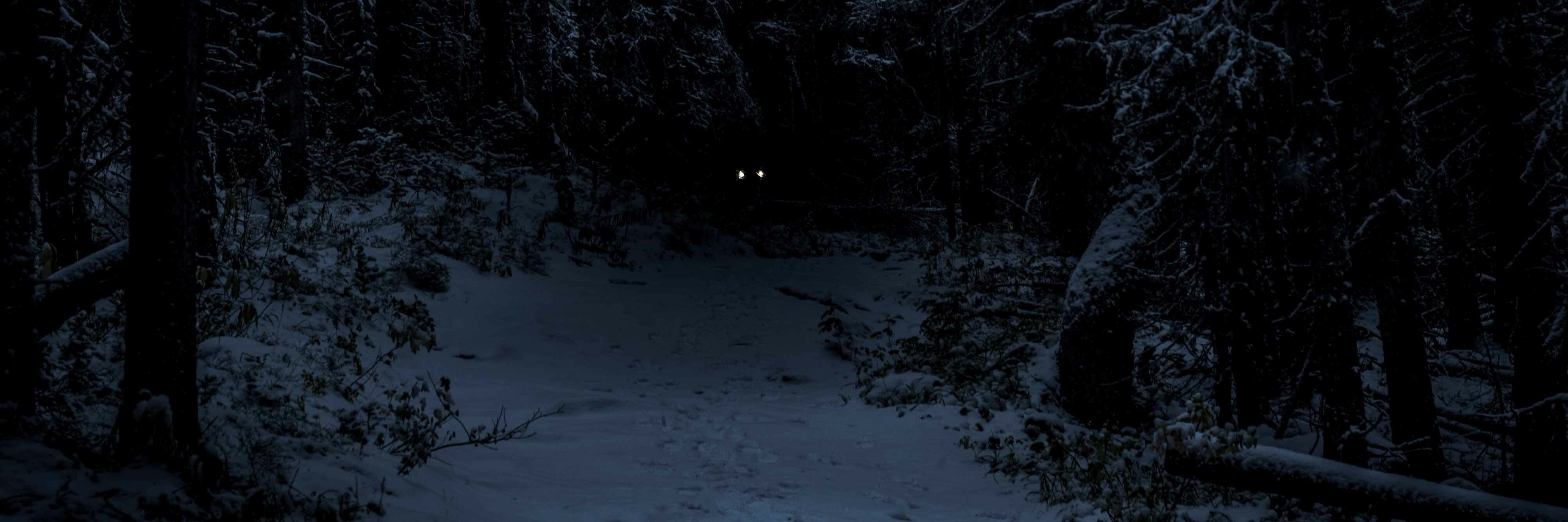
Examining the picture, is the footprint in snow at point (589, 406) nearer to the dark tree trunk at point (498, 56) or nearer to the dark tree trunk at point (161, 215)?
the dark tree trunk at point (161, 215)

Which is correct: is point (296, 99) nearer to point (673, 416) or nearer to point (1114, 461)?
point (673, 416)

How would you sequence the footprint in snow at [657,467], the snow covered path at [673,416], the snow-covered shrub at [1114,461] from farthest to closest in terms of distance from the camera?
the footprint in snow at [657,467] < the snow covered path at [673,416] < the snow-covered shrub at [1114,461]

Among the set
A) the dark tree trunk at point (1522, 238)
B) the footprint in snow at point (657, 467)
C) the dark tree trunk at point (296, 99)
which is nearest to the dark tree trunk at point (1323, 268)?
the dark tree trunk at point (1522, 238)

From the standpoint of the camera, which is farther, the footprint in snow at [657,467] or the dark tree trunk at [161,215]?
the footprint in snow at [657,467]

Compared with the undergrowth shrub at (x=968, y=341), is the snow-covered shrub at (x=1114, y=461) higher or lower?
lower

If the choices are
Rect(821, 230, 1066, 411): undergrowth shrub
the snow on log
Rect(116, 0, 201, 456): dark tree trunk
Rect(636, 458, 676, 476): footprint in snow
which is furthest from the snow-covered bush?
Rect(116, 0, 201, 456): dark tree trunk

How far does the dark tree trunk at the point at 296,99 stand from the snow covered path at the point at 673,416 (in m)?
5.14

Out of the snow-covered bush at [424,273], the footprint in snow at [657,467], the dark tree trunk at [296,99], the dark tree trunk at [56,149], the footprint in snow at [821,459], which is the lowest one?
the footprint in snow at [821,459]

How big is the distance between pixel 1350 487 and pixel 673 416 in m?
6.63

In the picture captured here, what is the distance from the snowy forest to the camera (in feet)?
14.5

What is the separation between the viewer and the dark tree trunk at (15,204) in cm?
394

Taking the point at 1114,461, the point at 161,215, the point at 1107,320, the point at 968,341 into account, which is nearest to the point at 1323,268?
the point at 1107,320

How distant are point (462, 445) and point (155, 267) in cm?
339

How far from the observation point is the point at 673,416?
9.42 meters
